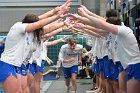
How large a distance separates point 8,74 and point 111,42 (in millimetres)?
1902

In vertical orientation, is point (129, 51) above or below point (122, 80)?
above

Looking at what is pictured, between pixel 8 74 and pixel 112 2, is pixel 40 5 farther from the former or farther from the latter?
pixel 8 74

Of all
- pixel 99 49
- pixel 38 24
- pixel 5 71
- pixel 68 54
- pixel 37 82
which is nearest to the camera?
pixel 38 24

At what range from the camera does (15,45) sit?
5891mm

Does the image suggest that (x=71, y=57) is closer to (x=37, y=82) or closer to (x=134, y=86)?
(x=37, y=82)

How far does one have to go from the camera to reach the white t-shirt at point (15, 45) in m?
5.86

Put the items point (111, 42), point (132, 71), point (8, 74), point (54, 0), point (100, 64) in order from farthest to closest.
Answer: point (54, 0) → point (100, 64) → point (111, 42) → point (8, 74) → point (132, 71)

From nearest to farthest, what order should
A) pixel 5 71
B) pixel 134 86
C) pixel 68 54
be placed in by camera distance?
pixel 134 86 → pixel 5 71 → pixel 68 54

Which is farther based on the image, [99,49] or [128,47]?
[99,49]

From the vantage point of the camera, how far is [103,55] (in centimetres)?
845

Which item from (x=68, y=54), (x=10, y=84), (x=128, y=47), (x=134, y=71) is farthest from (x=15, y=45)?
(x=68, y=54)

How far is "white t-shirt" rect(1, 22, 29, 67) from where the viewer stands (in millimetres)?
5855

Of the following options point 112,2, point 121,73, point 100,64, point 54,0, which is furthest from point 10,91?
point 54,0

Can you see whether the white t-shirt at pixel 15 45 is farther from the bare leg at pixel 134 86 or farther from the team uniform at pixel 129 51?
the bare leg at pixel 134 86
